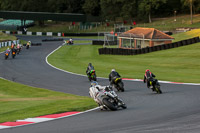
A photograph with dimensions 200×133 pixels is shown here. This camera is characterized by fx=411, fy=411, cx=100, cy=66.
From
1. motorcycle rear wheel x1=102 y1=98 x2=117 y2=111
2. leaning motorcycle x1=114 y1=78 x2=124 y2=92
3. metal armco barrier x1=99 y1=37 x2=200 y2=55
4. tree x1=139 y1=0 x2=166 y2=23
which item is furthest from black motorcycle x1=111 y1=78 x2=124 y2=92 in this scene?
tree x1=139 y1=0 x2=166 y2=23

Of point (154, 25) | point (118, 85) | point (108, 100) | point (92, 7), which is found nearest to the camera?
point (108, 100)

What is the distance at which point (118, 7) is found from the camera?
12319 cm

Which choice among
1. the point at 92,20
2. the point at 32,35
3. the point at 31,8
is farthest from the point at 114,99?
the point at 31,8

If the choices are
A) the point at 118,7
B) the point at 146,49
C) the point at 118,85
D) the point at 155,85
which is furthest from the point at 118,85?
the point at 118,7

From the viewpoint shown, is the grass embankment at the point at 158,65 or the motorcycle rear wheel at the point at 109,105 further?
the grass embankment at the point at 158,65

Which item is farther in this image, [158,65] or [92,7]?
[92,7]

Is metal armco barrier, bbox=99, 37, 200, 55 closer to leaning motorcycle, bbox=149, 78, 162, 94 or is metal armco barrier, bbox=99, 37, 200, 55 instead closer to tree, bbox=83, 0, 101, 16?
leaning motorcycle, bbox=149, 78, 162, 94

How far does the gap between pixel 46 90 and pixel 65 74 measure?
8.41 metres

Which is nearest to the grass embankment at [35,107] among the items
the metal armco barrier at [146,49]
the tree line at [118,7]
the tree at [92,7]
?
the metal armco barrier at [146,49]

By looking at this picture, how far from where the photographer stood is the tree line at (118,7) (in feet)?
381

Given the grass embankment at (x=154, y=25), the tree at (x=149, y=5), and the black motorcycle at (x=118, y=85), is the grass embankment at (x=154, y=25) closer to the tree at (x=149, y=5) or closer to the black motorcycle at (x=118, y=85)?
the tree at (x=149, y=5)

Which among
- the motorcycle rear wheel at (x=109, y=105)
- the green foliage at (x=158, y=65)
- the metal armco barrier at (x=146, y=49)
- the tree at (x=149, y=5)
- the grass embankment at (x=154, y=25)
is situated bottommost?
the green foliage at (x=158, y=65)

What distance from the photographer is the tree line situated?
116188 mm

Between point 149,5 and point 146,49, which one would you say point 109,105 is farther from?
point 149,5
